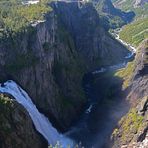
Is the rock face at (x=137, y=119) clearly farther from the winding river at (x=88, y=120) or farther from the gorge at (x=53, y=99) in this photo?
the winding river at (x=88, y=120)

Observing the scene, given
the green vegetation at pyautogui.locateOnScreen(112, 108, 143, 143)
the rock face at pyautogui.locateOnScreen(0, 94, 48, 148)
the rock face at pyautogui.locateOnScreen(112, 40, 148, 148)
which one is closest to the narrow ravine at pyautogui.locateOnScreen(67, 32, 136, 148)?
the rock face at pyautogui.locateOnScreen(112, 40, 148, 148)

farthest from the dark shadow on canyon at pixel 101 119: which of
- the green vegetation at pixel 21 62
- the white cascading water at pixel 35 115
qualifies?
the green vegetation at pixel 21 62

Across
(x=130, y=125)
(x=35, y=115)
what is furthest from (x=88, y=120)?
(x=35, y=115)

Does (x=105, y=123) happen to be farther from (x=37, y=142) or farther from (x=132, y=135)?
(x=37, y=142)

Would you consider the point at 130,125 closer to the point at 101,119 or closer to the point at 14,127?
the point at 101,119

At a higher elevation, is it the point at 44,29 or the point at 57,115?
the point at 44,29

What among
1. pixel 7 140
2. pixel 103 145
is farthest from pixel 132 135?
pixel 7 140

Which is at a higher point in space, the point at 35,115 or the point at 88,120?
the point at 35,115
